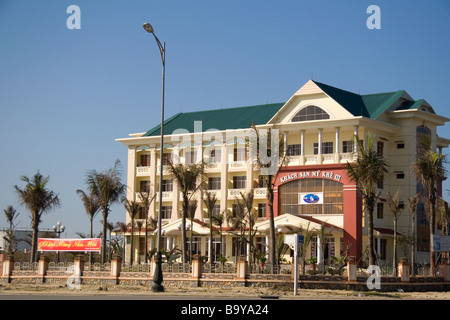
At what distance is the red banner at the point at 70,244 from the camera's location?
159 feet

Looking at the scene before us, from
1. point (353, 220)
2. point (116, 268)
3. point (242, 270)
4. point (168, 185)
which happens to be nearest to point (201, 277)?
point (242, 270)

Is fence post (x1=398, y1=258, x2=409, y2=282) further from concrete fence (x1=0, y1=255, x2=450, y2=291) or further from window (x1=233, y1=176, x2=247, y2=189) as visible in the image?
window (x1=233, y1=176, x2=247, y2=189)

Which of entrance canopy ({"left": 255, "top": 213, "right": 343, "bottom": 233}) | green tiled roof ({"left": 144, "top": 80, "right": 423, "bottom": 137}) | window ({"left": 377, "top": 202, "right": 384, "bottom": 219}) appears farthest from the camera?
green tiled roof ({"left": 144, "top": 80, "right": 423, "bottom": 137})

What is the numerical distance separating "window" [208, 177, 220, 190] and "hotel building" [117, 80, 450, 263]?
9cm

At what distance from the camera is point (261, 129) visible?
208 ft

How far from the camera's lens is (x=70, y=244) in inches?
1939

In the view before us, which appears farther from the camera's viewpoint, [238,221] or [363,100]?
[363,100]

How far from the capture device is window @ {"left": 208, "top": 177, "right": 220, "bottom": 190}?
67.8m

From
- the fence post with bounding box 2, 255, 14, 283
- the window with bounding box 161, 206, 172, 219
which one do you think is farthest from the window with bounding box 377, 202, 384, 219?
the fence post with bounding box 2, 255, 14, 283

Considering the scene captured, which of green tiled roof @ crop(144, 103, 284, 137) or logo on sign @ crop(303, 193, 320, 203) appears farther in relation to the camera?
green tiled roof @ crop(144, 103, 284, 137)

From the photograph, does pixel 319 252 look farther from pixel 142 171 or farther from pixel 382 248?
pixel 142 171

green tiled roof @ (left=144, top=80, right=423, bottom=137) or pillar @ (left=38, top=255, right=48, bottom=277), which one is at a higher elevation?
green tiled roof @ (left=144, top=80, right=423, bottom=137)

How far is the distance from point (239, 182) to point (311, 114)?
395 inches

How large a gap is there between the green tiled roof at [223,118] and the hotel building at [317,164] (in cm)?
15
